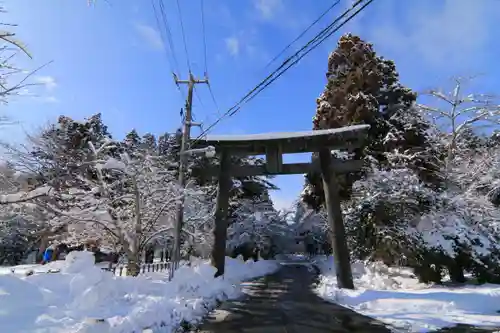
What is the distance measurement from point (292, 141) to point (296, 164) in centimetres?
137

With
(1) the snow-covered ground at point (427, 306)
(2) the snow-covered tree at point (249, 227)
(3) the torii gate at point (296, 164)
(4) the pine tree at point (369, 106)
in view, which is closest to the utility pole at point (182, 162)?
(3) the torii gate at point (296, 164)

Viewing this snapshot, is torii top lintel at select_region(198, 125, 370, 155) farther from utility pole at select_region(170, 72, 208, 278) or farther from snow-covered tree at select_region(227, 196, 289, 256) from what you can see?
snow-covered tree at select_region(227, 196, 289, 256)

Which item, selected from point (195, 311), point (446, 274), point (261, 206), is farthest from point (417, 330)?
→ point (261, 206)

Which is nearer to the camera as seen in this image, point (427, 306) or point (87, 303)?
point (87, 303)

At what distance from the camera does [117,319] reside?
20.2ft

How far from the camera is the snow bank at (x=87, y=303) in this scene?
18.3 feet

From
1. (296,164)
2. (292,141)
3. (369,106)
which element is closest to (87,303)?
(292,141)

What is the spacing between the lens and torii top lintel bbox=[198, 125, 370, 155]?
47.4 feet

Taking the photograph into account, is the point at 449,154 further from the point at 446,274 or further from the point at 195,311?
the point at 195,311

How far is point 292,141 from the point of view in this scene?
15430 mm

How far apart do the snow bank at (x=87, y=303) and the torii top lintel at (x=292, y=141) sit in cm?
741

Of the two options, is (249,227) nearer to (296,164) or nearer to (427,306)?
(296,164)

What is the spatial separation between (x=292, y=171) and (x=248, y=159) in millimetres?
13156

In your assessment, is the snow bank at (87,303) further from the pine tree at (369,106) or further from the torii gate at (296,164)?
the pine tree at (369,106)
